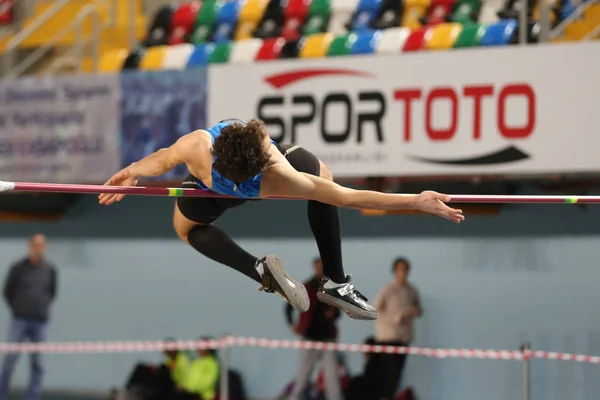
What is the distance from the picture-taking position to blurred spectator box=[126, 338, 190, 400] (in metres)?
11.9

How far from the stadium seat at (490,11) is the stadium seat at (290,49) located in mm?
1752

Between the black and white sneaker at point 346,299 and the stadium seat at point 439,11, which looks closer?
the black and white sneaker at point 346,299

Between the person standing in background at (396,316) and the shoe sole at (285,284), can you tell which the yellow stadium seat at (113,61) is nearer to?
the person standing in background at (396,316)

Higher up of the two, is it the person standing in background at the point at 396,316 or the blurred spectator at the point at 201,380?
the person standing in background at the point at 396,316

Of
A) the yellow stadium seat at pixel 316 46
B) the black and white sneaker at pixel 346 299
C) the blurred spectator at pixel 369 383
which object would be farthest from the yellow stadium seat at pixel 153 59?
the black and white sneaker at pixel 346 299

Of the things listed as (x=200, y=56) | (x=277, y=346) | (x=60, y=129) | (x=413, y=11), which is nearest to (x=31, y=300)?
(x=60, y=129)

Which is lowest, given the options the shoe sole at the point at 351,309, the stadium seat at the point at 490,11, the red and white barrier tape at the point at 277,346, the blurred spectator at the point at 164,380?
the blurred spectator at the point at 164,380

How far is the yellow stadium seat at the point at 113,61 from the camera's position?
1269 cm

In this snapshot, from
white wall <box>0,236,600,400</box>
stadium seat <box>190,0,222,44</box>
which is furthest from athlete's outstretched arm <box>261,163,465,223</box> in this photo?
stadium seat <box>190,0,222,44</box>

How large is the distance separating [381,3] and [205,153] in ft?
21.5

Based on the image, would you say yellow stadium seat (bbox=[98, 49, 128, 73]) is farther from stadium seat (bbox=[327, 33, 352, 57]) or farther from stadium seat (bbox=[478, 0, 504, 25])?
stadium seat (bbox=[478, 0, 504, 25])

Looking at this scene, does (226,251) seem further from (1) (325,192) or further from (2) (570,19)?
(2) (570,19)

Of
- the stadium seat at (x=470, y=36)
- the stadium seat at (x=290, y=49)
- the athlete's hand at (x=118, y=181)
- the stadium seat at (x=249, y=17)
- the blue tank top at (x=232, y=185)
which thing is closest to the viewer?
the blue tank top at (x=232, y=185)

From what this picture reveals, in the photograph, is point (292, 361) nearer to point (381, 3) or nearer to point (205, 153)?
point (381, 3)
